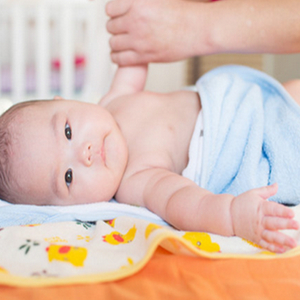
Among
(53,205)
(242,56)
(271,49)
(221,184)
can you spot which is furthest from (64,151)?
(242,56)

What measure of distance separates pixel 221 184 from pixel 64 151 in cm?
40

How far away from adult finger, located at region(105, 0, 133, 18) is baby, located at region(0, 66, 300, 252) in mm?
336

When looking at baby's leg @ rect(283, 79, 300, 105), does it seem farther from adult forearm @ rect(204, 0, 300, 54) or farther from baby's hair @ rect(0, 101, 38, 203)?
baby's hair @ rect(0, 101, 38, 203)

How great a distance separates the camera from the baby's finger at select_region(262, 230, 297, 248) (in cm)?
65

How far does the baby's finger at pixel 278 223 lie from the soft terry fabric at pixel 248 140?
28 cm

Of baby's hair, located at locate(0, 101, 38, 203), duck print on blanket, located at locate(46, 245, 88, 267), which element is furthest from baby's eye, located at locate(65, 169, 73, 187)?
duck print on blanket, located at locate(46, 245, 88, 267)

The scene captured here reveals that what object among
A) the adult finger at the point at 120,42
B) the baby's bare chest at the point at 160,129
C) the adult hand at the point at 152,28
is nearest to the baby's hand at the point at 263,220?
the baby's bare chest at the point at 160,129

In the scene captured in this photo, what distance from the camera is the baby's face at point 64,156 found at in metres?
0.97

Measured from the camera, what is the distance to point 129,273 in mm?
566

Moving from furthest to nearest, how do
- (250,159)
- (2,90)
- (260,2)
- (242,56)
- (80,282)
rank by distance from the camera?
1. (242,56)
2. (2,90)
3. (260,2)
4. (250,159)
5. (80,282)

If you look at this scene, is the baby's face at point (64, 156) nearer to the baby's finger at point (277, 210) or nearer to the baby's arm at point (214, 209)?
the baby's arm at point (214, 209)

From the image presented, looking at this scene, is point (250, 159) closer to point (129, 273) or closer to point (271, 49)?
point (271, 49)

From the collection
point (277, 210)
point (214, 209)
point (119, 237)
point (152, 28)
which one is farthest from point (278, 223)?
point (152, 28)

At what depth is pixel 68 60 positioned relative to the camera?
8.30 ft
